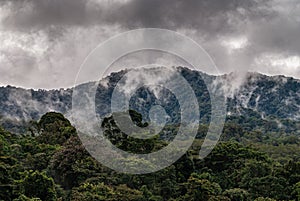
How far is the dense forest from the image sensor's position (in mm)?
26688

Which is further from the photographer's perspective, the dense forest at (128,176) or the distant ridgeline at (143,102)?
the distant ridgeline at (143,102)

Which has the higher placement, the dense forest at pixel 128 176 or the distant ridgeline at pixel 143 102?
the distant ridgeline at pixel 143 102

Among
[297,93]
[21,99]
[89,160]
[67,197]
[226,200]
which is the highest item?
[21,99]

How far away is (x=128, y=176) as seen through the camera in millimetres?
33344

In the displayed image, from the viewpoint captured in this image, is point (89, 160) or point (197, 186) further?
point (89, 160)

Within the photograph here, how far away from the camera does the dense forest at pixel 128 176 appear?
26688 mm

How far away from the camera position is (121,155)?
117 feet

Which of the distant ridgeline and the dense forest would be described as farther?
the distant ridgeline

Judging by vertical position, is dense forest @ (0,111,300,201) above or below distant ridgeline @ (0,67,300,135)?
below

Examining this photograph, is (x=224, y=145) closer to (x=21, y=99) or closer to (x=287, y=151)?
(x=287, y=151)

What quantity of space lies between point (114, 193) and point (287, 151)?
44645 mm

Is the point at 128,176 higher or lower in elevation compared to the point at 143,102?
lower

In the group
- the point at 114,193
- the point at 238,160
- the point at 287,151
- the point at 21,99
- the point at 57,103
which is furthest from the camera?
the point at 57,103

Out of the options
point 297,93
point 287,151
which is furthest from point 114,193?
point 297,93
